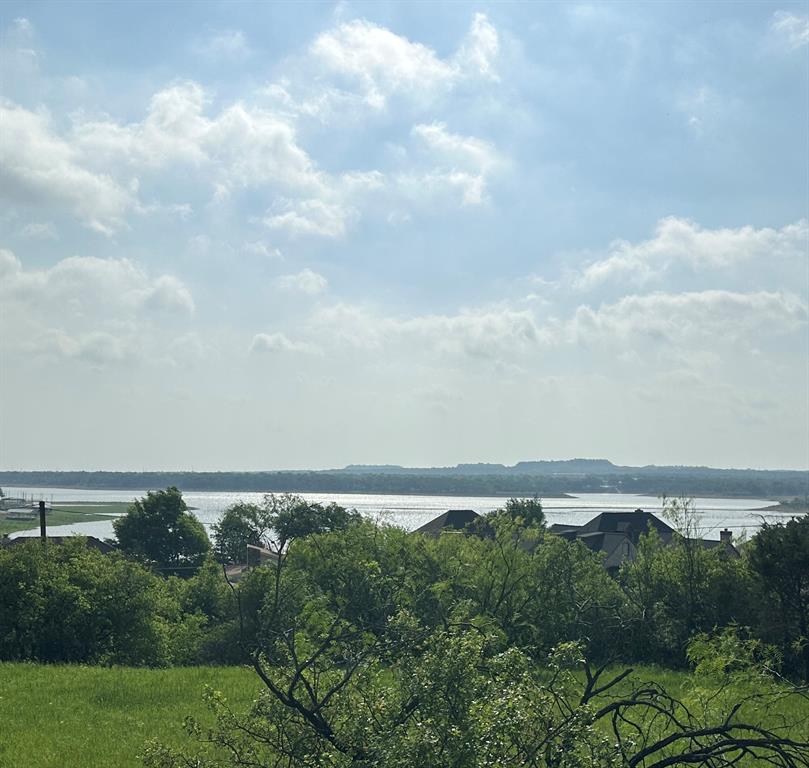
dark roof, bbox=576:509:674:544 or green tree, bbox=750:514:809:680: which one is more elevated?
green tree, bbox=750:514:809:680

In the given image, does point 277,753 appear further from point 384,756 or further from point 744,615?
point 744,615

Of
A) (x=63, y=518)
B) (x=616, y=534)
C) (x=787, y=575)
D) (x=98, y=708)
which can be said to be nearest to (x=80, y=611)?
(x=98, y=708)

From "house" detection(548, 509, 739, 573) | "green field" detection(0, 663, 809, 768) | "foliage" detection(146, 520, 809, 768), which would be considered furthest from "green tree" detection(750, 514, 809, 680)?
"house" detection(548, 509, 739, 573)

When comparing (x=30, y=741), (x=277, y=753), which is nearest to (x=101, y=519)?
(x=30, y=741)

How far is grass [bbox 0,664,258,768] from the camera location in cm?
1638

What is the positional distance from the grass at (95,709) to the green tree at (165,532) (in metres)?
53.8

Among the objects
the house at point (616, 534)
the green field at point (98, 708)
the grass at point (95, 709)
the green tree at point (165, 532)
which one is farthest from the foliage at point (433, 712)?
the green tree at point (165, 532)

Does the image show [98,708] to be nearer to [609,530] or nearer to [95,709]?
[95,709]

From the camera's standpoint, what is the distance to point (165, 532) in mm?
79750

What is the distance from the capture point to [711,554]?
39625 millimetres

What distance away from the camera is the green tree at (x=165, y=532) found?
7912cm

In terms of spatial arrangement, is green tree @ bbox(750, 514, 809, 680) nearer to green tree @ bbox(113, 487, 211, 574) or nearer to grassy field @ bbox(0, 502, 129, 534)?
green tree @ bbox(113, 487, 211, 574)

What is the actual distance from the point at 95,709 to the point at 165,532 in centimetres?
6120

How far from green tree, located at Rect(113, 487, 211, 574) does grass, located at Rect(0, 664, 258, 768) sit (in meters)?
53.8
